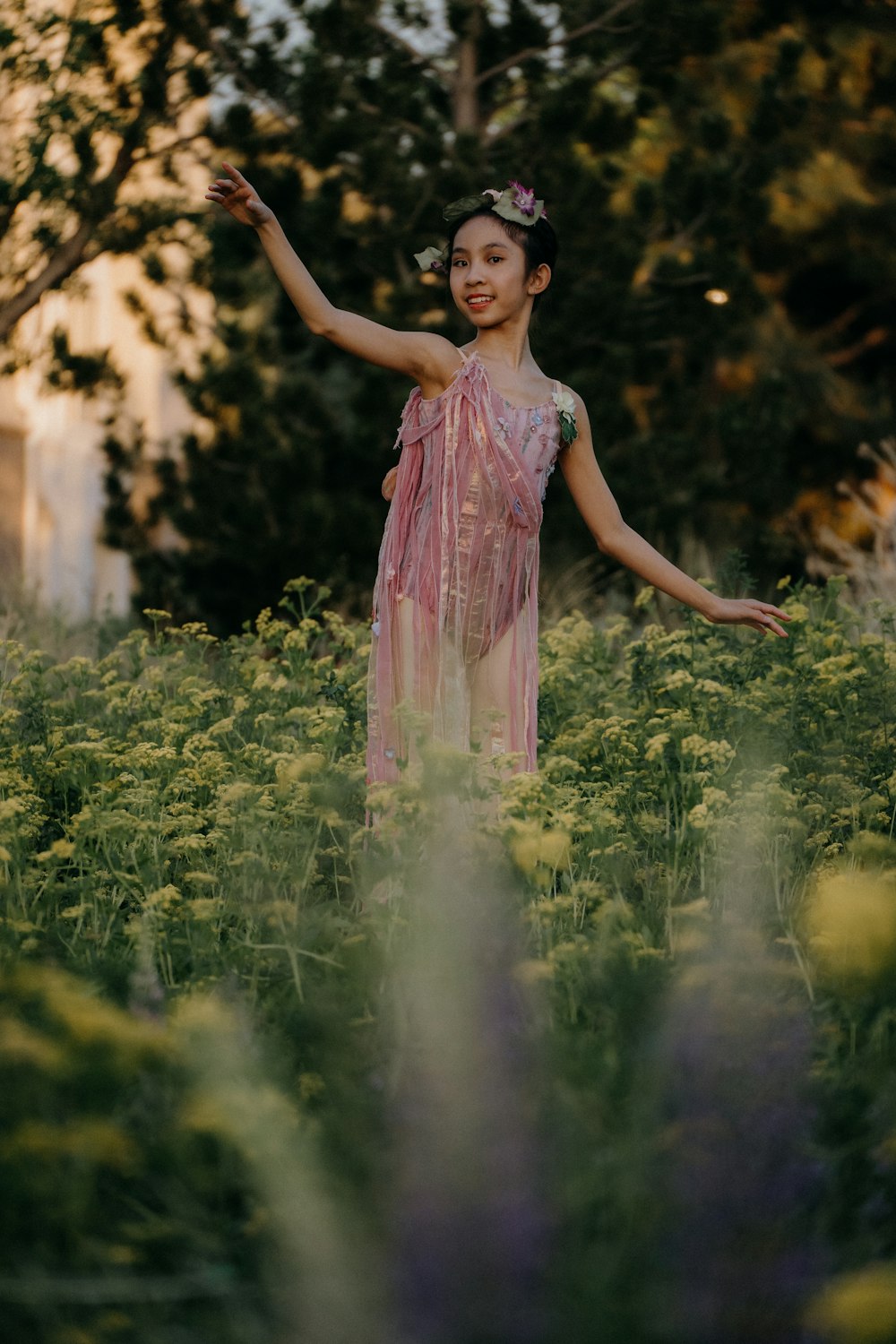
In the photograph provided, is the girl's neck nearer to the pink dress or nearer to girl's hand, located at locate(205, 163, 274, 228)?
the pink dress

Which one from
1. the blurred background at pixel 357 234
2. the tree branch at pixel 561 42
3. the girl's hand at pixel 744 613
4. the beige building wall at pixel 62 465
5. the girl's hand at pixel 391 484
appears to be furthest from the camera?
the beige building wall at pixel 62 465

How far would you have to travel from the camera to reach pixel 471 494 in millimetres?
3404

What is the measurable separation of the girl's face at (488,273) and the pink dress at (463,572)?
0.42 ft

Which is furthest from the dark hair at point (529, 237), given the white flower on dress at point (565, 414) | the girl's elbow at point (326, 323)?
the girl's elbow at point (326, 323)

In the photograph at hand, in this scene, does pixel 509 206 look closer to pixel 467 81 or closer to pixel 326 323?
pixel 326 323

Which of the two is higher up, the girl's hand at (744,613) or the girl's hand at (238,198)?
the girl's hand at (238,198)

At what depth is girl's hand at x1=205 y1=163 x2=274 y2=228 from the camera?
315 centimetres

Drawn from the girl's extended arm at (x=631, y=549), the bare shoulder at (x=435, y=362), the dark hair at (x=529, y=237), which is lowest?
the girl's extended arm at (x=631, y=549)

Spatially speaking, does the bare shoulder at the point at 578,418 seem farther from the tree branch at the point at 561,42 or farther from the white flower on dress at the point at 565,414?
the tree branch at the point at 561,42

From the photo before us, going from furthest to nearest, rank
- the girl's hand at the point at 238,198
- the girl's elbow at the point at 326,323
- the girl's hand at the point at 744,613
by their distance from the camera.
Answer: the girl's hand at the point at 744,613 < the girl's elbow at the point at 326,323 < the girl's hand at the point at 238,198

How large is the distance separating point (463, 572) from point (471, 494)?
0.54 ft

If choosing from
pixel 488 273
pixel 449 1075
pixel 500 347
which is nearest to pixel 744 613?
pixel 500 347

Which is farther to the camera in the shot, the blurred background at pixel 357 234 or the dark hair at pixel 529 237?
the blurred background at pixel 357 234

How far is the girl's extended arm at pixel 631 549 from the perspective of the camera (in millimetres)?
3666
